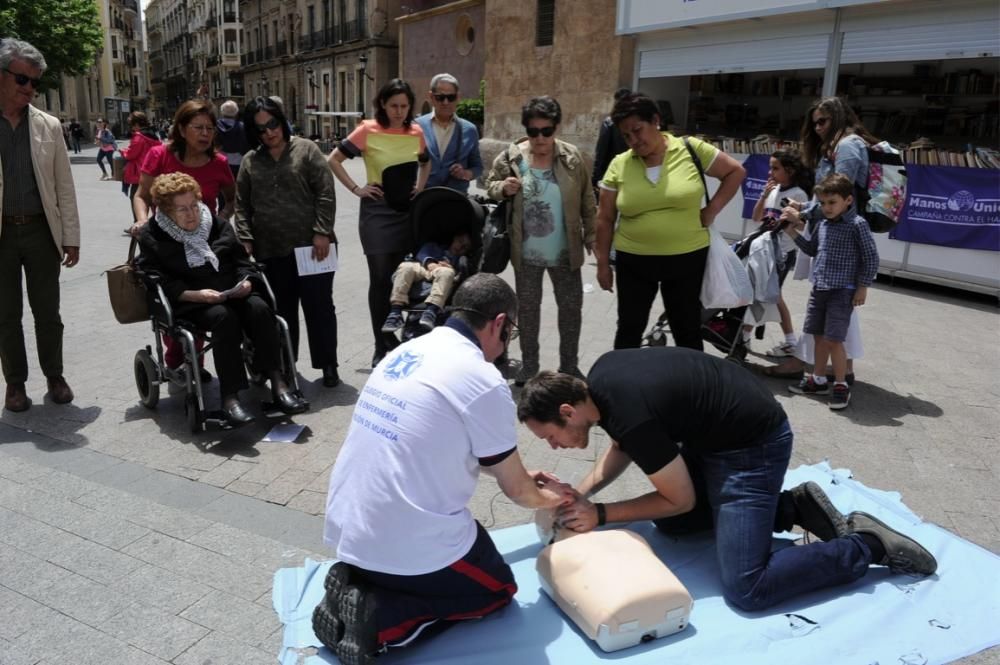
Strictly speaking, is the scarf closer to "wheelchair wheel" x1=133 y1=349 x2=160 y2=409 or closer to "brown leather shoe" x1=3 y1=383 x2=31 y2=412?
"wheelchair wheel" x1=133 y1=349 x2=160 y2=409

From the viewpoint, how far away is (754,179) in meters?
10.9

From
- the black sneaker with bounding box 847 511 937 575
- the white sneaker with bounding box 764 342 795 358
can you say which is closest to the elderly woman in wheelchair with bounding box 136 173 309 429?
the black sneaker with bounding box 847 511 937 575

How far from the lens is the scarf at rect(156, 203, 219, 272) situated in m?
4.35

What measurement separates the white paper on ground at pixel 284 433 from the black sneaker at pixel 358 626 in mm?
2061

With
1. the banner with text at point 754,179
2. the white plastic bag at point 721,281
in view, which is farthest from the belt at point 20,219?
the banner with text at point 754,179

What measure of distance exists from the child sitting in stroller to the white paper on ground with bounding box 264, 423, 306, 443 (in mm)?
867

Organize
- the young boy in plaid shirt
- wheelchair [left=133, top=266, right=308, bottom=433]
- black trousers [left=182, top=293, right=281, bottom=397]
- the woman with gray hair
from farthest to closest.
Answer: the woman with gray hair → the young boy in plaid shirt → black trousers [left=182, top=293, right=281, bottom=397] → wheelchair [left=133, top=266, right=308, bottom=433]

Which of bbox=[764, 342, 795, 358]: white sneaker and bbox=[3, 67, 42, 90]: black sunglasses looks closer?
bbox=[3, 67, 42, 90]: black sunglasses

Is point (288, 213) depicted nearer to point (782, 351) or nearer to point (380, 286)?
point (380, 286)

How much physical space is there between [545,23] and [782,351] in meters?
14.8

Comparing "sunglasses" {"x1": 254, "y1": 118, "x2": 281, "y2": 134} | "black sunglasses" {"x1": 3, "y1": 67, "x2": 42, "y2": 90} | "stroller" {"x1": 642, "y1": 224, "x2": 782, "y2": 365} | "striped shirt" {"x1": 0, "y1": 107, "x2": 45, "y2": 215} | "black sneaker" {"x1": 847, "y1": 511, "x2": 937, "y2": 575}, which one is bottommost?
"black sneaker" {"x1": 847, "y1": 511, "x2": 937, "y2": 575}

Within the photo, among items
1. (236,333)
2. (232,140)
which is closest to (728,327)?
(236,333)

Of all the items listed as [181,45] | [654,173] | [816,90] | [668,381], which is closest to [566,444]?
[668,381]

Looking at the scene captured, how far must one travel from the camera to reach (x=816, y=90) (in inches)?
Result: 533
